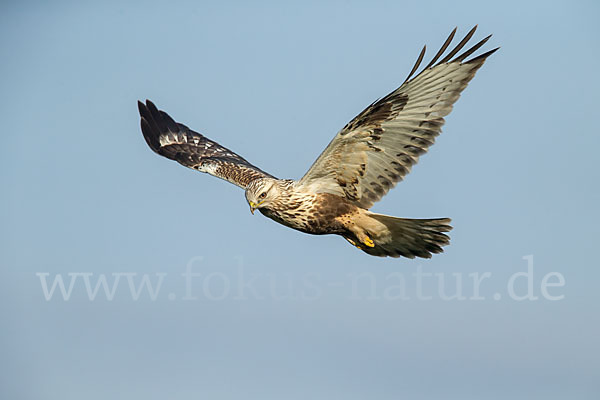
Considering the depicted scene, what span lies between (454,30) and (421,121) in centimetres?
91

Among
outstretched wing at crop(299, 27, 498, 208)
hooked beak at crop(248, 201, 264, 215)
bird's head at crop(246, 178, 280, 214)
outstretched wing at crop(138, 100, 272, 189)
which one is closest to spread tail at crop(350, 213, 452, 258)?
outstretched wing at crop(299, 27, 498, 208)

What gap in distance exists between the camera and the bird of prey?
7.37 metres

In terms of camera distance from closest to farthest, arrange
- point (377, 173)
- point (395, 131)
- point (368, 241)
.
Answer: point (395, 131) → point (377, 173) → point (368, 241)

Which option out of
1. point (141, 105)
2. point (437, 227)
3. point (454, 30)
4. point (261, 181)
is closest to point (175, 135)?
point (141, 105)

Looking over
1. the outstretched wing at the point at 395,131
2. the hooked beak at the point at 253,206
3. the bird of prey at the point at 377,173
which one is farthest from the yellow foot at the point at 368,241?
the hooked beak at the point at 253,206

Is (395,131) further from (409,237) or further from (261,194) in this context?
(261,194)

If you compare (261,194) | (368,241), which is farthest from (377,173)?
(261,194)

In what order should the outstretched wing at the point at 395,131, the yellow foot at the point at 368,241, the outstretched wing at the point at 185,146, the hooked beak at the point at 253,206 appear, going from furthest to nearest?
the outstretched wing at the point at 185,146, the yellow foot at the point at 368,241, the hooked beak at the point at 253,206, the outstretched wing at the point at 395,131

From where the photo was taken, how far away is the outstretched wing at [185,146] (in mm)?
10262

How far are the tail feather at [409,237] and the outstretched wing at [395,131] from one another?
44cm

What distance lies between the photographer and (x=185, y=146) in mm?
11438

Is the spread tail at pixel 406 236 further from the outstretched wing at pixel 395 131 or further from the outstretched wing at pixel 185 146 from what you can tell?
the outstretched wing at pixel 185 146

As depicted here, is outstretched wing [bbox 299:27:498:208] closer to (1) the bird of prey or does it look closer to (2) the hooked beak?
(1) the bird of prey

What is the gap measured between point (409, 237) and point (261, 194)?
1.71m
